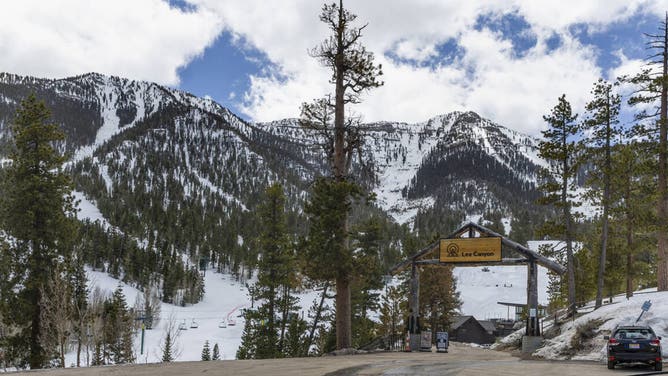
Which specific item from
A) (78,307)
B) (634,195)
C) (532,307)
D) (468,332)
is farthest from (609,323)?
(468,332)

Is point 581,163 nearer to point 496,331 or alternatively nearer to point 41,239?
point 41,239

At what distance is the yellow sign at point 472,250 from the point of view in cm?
2542

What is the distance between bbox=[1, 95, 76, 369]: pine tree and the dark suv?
23.3m

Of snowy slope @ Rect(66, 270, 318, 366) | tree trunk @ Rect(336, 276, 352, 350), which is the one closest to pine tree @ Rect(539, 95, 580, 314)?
tree trunk @ Rect(336, 276, 352, 350)

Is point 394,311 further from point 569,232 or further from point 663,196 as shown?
point 663,196

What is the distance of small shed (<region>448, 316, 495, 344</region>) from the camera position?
75.0m

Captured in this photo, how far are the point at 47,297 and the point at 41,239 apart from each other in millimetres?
2766

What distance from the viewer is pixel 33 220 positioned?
24.5 m

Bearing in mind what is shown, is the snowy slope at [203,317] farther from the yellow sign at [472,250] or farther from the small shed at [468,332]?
the yellow sign at [472,250]

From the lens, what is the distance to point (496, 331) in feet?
299

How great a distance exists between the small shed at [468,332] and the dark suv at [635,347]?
60.5m

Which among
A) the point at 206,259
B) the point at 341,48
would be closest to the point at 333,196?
the point at 341,48

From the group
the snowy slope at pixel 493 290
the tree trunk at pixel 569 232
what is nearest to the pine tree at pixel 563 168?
the tree trunk at pixel 569 232

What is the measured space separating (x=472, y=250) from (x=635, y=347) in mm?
10996
